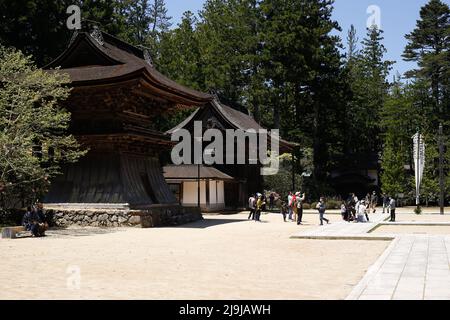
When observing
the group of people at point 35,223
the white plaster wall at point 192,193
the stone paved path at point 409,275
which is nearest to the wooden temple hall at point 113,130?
the group of people at point 35,223

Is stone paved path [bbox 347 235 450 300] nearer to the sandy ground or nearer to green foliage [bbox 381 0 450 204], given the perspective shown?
the sandy ground

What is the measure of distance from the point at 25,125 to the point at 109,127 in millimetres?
4530

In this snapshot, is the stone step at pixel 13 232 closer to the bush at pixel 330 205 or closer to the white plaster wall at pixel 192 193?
the white plaster wall at pixel 192 193

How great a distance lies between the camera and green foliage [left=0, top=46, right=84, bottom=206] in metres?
22.8

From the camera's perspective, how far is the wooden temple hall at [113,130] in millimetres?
26097

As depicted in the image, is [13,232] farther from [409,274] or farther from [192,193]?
[192,193]

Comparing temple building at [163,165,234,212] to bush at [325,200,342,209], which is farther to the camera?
bush at [325,200,342,209]

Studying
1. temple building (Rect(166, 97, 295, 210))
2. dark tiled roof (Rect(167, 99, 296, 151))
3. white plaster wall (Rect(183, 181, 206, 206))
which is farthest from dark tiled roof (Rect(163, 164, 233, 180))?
dark tiled roof (Rect(167, 99, 296, 151))

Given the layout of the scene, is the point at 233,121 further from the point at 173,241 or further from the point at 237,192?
the point at 173,241

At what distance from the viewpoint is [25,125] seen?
922 inches

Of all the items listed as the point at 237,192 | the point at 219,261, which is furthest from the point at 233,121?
the point at 219,261

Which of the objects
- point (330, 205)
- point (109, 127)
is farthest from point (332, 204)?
point (109, 127)

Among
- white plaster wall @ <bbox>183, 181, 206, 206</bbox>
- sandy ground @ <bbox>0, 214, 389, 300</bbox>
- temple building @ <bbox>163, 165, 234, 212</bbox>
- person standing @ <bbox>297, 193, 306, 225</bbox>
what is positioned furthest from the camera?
white plaster wall @ <bbox>183, 181, 206, 206</bbox>
